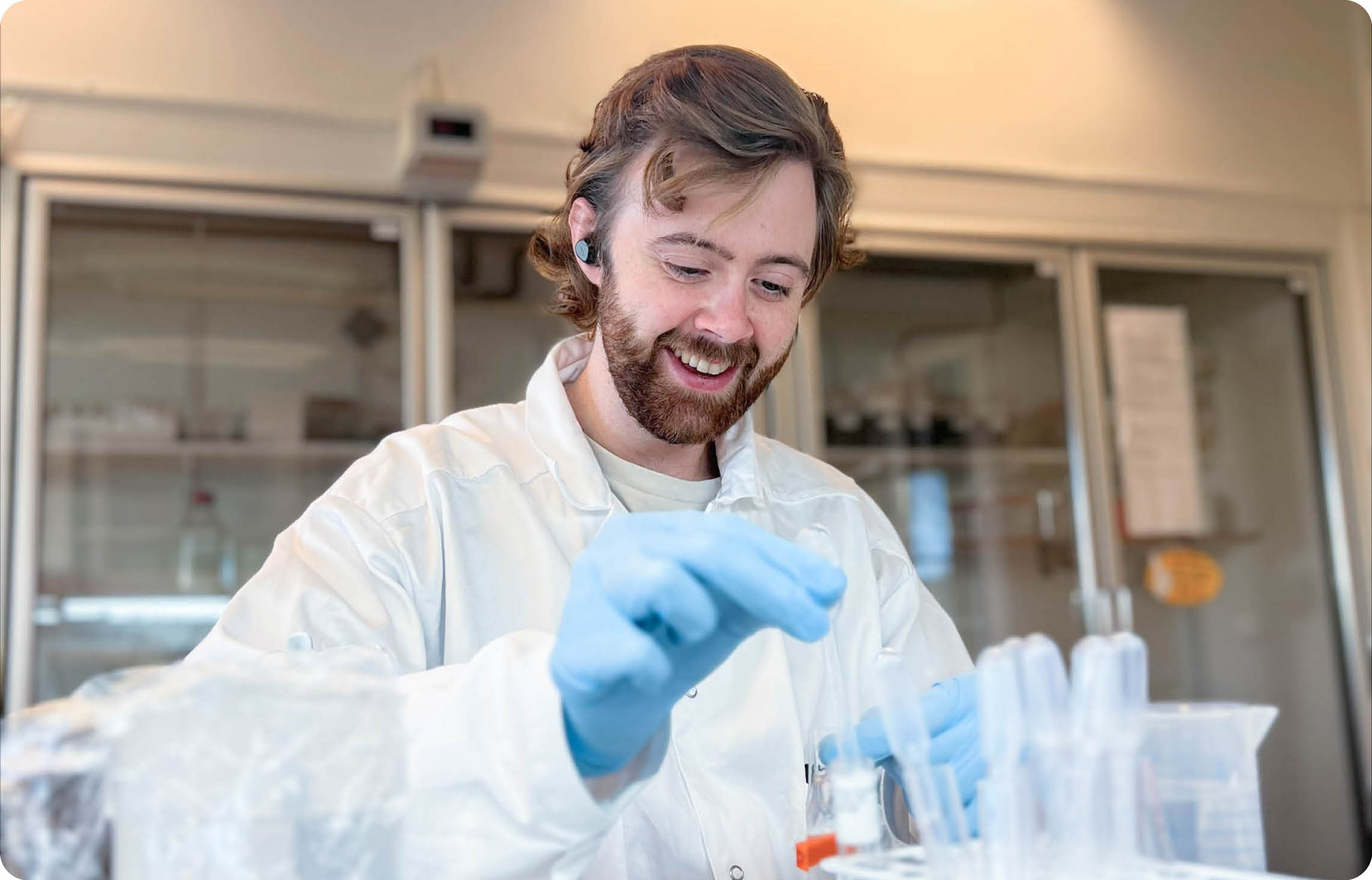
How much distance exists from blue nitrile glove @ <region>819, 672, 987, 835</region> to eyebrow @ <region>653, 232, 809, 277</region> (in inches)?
21.3

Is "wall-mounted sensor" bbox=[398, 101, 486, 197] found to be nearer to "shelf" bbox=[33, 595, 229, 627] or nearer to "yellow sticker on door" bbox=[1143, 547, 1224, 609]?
"shelf" bbox=[33, 595, 229, 627]

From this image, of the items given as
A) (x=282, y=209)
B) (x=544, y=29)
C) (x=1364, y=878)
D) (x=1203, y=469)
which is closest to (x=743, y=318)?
(x=1364, y=878)

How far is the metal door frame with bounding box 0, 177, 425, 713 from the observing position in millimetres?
2236

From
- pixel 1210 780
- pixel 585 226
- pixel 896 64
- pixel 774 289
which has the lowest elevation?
pixel 1210 780

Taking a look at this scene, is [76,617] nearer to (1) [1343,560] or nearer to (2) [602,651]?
(2) [602,651]

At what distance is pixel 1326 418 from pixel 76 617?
9.90 feet

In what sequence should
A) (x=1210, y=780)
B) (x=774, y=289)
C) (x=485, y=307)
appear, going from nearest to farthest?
(x=1210, y=780) → (x=774, y=289) → (x=485, y=307)

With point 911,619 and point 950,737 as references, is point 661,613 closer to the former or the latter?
point 950,737

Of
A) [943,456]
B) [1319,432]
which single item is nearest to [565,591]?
[943,456]

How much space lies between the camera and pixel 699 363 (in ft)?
4.61

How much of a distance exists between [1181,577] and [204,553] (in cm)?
236

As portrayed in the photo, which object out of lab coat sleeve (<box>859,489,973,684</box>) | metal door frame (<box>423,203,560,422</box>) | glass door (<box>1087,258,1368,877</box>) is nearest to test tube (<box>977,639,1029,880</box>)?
lab coat sleeve (<box>859,489,973,684</box>)

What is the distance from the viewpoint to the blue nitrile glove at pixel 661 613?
73 cm

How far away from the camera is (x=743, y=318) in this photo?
1.37m
